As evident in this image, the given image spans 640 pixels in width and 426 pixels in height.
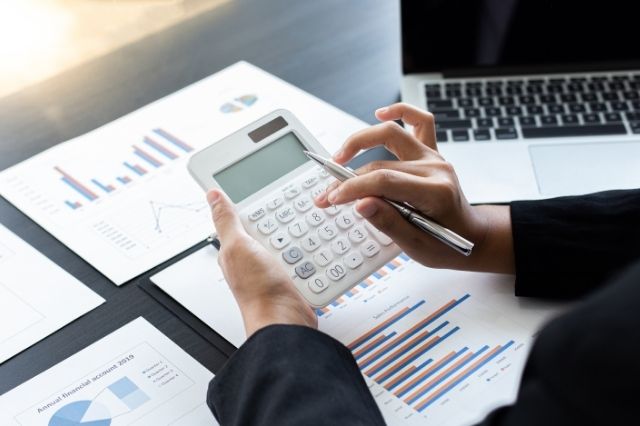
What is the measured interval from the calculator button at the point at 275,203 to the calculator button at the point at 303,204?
13mm

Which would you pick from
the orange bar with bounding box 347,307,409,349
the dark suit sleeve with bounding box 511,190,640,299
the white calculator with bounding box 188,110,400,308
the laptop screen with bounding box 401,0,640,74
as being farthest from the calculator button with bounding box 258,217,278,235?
the laptop screen with bounding box 401,0,640,74

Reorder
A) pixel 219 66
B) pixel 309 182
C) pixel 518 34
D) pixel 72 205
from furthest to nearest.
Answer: pixel 219 66, pixel 518 34, pixel 72 205, pixel 309 182

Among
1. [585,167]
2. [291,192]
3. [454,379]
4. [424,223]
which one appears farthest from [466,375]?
[585,167]

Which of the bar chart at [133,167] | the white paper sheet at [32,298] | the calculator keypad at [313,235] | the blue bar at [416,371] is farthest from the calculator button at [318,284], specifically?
the bar chart at [133,167]

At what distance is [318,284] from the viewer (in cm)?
76

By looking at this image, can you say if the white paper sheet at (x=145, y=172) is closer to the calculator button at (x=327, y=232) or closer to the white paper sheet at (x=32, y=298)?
the white paper sheet at (x=32, y=298)

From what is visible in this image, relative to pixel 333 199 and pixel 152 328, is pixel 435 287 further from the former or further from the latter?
pixel 152 328

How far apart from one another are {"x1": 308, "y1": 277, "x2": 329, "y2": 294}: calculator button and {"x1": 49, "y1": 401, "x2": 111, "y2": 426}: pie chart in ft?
0.66

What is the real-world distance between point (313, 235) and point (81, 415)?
10.0 inches

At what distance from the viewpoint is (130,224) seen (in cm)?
92

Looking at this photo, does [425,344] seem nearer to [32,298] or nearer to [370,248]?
[370,248]

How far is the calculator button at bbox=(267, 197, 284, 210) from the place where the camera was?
805 mm

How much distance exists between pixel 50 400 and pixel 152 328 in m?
0.11

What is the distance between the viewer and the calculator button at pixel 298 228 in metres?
0.79
